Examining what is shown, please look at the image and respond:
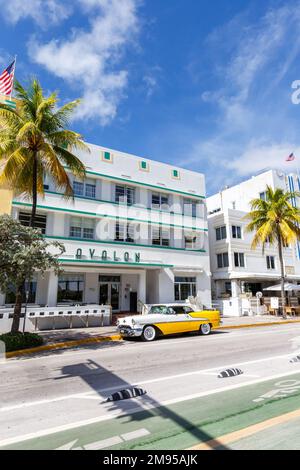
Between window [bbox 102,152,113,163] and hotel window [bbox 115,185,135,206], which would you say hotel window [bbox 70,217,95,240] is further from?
window [bbox 102,152,113,163]

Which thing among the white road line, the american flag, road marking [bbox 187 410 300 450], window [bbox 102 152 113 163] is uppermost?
the american flag

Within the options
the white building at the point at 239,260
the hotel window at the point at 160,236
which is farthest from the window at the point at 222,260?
the hotel window at the point at 160,236

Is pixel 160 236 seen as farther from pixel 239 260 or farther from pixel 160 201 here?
pixel 239 260

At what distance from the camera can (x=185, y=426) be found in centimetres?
453

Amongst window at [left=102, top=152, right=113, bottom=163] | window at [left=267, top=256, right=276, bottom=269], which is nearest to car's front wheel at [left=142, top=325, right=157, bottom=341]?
window at [left=102, top=152, right=113, bottom=163]

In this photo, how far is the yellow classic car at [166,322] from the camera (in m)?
13.8

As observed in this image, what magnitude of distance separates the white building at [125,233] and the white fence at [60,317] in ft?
4.60

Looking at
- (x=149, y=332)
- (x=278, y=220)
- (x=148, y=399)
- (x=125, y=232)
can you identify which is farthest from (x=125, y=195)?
(x=148, y=399)

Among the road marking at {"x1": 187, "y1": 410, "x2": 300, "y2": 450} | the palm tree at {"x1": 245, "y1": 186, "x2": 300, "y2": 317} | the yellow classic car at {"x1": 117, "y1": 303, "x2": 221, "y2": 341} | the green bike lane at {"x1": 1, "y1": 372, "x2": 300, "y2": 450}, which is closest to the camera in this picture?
the road marking at {"x1": 187, "y1": 410, "x2": 300, "y2": 450}

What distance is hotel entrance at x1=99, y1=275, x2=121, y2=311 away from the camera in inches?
878

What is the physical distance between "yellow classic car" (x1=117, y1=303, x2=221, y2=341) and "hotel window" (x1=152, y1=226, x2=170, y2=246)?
9.76m

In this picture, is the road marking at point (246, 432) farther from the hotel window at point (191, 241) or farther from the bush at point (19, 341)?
the hotel window at point (191, 241)

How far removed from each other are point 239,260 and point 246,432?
1058 inches

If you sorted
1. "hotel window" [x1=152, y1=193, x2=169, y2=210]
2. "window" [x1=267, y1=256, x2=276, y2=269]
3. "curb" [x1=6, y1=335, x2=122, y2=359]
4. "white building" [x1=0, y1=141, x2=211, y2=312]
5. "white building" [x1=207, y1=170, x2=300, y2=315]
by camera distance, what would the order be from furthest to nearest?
"window" [x1=267, y1=256, x2=276, y2=269]
"white building" [x1=207, y1=170, x2=300, y2=315]
"hotel window" [x1=152, y1=193, x2=169, y2=210]
"white building" [x1=0, y1=141, x2=211, y2=312]
"curb" [x1=6, y1=335, x2=122, y2=359]
